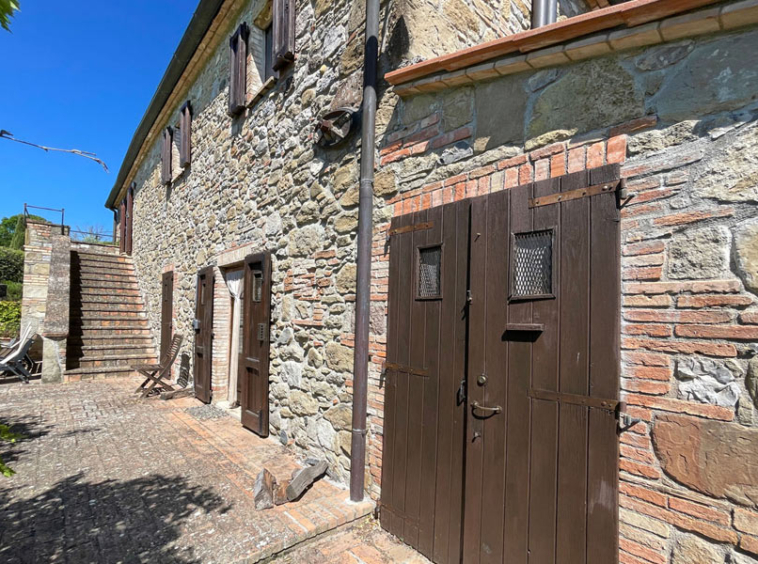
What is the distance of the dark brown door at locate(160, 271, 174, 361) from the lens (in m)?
8.70

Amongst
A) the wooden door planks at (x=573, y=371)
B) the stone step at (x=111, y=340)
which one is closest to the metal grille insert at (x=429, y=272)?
the wooden door planks at (x=573, y=371)

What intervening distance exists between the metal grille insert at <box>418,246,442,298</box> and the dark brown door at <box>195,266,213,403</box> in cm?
461

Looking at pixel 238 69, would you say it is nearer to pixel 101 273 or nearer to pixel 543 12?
pixel 543 12

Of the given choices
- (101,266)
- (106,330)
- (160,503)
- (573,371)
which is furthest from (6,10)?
(101,266)

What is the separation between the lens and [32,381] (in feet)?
27.4

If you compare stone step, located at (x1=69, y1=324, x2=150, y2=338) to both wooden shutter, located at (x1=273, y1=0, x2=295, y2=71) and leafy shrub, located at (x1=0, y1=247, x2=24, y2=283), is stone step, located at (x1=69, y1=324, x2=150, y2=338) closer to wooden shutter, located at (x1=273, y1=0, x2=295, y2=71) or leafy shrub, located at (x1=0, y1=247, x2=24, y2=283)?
wooden shutter, located at (x1=273, y1=0, x2=295, y2=71)

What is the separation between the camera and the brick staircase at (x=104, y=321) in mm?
9016

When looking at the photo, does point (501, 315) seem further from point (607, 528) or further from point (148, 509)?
point (148, 509)

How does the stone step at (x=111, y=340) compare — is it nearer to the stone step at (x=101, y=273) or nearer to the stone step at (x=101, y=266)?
the stone step at (x=101, y=273)

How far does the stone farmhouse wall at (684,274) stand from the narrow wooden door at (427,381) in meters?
0.91

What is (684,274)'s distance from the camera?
173 cm

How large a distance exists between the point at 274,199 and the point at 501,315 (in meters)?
3.43

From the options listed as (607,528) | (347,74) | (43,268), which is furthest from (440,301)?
(43,268)

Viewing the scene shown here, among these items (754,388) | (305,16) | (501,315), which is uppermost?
(305,16)
